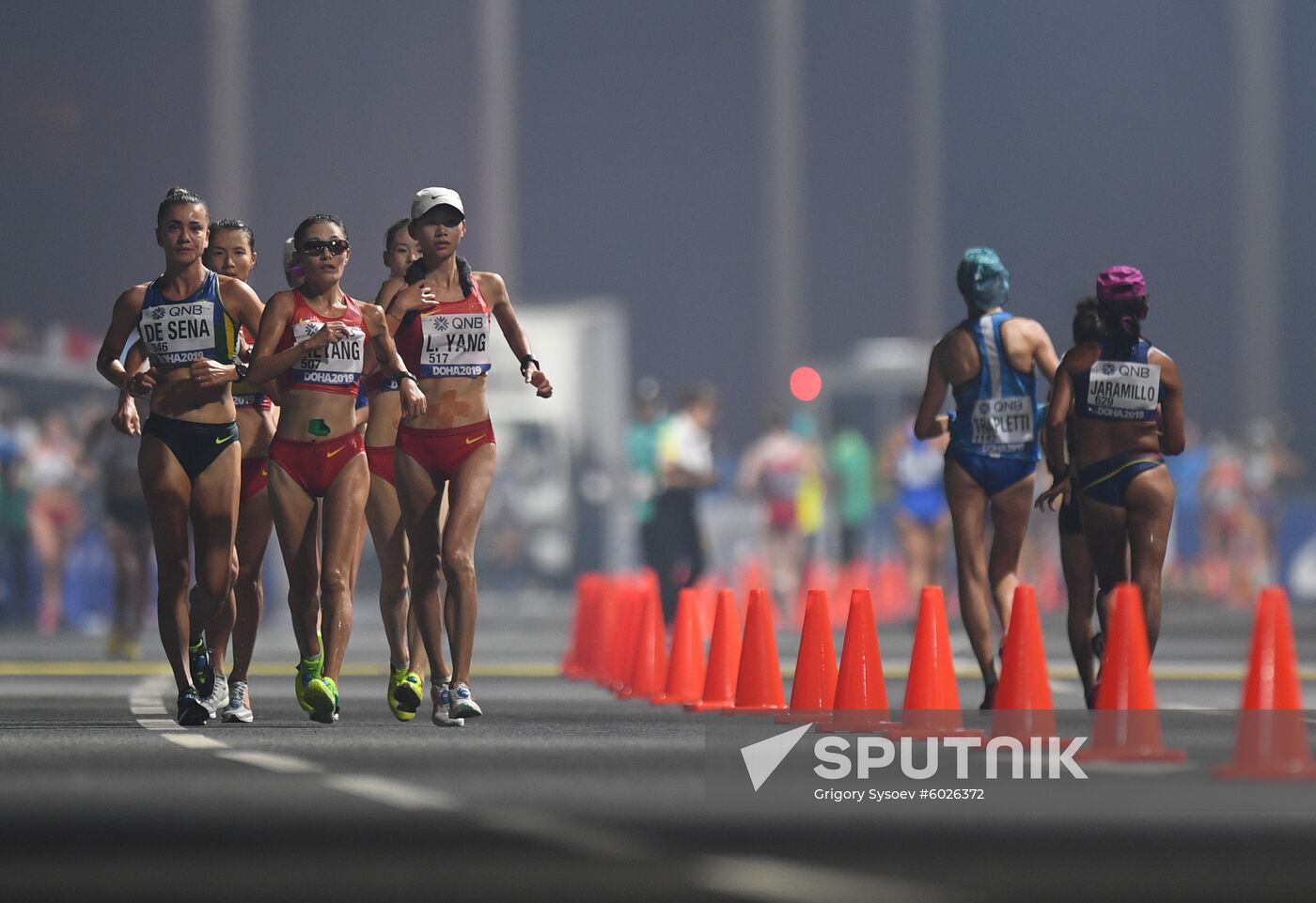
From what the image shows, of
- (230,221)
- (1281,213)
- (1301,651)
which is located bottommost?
(1301,651)

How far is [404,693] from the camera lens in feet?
39.2

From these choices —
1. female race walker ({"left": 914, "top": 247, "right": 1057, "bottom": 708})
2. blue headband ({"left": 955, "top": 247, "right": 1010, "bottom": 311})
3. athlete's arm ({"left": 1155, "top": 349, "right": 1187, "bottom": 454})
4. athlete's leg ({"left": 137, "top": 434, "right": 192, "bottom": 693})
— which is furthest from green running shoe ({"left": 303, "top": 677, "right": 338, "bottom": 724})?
athlete's arm ({"left": 1155, "top": 349, "right": 1187, "bottom": 454})

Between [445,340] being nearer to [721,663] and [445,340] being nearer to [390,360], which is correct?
[390,360]

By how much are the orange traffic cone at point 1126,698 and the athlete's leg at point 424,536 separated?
10.1 feet

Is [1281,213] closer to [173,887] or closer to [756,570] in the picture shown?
[756,570]

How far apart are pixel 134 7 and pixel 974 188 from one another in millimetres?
12318

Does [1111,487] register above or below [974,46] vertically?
below

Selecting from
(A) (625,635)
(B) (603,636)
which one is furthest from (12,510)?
(A) (625,635)

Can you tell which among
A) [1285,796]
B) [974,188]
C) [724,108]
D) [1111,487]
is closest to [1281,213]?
[974,188]

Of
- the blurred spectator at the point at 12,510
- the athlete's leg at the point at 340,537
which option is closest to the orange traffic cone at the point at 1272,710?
the athlete's leg at the point at 340,537

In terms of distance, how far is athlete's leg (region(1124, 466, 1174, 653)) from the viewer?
11.6 meters

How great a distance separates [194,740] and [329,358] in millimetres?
1552

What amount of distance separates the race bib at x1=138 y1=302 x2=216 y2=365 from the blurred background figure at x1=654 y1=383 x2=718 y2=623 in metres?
8.97

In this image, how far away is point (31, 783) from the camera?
9.45 meters
